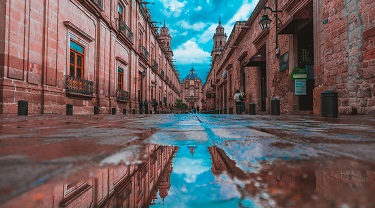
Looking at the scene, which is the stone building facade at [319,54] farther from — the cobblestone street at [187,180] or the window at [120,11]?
the window at [120,11]

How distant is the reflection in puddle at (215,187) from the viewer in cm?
Answer: 42

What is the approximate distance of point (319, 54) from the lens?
6395mm

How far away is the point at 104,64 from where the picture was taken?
37.9 ft

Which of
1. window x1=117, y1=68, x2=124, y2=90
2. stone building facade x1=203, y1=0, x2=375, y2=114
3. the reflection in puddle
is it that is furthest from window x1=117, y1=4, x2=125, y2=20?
the reflection in puddle

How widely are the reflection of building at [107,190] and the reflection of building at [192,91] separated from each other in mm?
68454

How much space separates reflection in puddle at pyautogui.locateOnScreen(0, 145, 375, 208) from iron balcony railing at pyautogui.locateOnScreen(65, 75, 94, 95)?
8.86 meters

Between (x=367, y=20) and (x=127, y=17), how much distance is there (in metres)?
14.1

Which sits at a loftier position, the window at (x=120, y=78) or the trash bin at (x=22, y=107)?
the window at (x=120, y=78)

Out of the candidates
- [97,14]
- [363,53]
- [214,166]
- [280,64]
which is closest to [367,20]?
[363,53]

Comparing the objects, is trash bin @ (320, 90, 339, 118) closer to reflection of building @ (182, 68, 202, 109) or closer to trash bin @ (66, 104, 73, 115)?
trash bin @ (66, 104, 73, 115)

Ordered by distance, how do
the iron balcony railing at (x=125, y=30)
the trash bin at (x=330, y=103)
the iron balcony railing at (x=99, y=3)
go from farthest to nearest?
the iron balcony railing at (x=125, y=30), the iron balcony railing at (x=99, y=3), the trash bin at (x=330, y=103)

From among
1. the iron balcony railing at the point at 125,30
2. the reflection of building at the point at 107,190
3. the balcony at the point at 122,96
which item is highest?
the iron balcony railing at the point at 125,30

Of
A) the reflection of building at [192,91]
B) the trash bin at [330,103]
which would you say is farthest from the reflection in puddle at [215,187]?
the reflection of building at [192,91]

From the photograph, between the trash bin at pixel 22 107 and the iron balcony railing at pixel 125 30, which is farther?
the iron balcony railing at pixel 125 30
